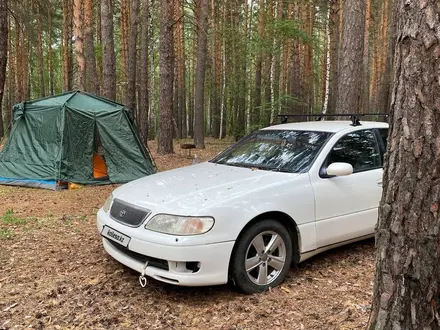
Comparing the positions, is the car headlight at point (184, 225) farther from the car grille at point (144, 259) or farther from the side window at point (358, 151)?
the side window at point (358, 151)

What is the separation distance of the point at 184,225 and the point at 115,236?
0.82 m

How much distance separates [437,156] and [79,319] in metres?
2.92

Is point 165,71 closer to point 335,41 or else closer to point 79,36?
point 79,36

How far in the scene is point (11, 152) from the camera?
378 inches

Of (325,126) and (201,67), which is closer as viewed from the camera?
(325,126)

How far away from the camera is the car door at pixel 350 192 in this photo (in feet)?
13.8

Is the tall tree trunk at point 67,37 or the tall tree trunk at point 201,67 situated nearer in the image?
the tall tree trunk at point 201,67

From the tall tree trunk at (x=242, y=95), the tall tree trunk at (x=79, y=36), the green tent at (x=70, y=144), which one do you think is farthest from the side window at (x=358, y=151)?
the tall tree trunk at (x=242, y=95)

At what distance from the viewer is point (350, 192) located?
441 cm

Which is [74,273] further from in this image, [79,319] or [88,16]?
[88,16]

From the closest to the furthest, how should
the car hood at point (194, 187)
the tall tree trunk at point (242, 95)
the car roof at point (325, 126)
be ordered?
1. the car hood at point (194, 187)
2. the car roof at point (325, 126)
3. the tall tree trunk at point (242, 95)

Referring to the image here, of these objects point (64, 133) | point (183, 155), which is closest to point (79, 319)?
point (64, 133)

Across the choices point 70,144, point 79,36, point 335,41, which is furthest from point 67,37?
point 70,144

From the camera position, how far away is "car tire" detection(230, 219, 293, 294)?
3.63 metres
